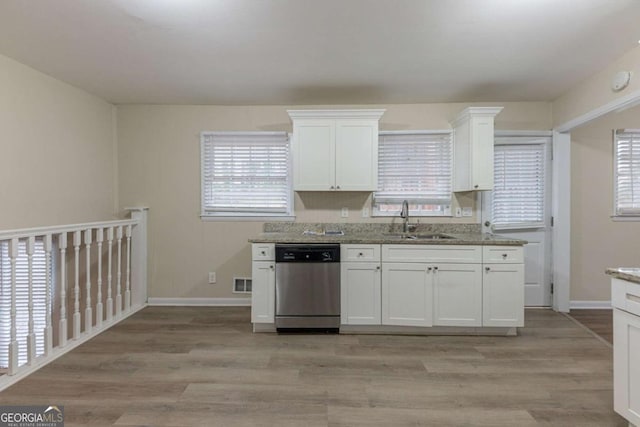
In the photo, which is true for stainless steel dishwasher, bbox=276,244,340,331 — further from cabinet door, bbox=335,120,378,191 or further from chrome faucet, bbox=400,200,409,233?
chrome faucet, bbox=400,200,409,233

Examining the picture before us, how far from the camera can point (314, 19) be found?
2.20 metres

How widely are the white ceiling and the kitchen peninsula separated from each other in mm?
1517

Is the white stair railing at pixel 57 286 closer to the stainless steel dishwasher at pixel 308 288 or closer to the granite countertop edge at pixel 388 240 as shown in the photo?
the granite countertop edge at pixel 388 240

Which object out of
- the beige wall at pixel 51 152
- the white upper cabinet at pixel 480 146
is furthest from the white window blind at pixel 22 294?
the white upper cabinet at pixel 480 146

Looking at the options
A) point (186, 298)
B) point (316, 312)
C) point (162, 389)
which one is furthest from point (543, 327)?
point (186, 298)

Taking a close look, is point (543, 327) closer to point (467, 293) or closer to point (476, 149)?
point (467, 293)

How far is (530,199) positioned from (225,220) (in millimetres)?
3537

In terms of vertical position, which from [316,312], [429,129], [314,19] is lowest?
[316,312]

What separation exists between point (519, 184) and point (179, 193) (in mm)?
3955

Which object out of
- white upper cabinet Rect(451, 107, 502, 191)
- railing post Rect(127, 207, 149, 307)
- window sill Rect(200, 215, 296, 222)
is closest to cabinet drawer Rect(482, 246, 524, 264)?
white upper cabinet Rect(451, 107, 502, 191)

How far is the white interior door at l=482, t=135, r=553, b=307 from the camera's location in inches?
152

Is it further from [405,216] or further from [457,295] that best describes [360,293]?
[405,216]

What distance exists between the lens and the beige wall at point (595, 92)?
8.67ft

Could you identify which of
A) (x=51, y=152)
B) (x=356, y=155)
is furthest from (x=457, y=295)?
(x=51, y=152)
